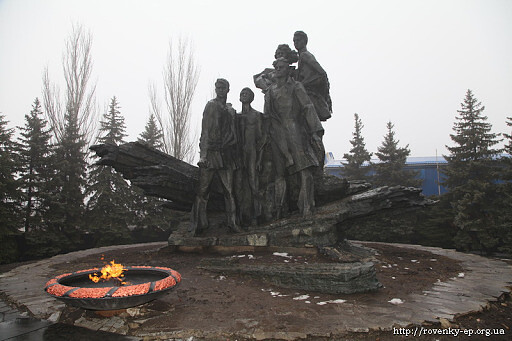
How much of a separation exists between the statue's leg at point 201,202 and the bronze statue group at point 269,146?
0.02 meters

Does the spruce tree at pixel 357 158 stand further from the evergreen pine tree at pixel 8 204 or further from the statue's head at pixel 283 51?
the evergreen pine tree at pixel 8 204

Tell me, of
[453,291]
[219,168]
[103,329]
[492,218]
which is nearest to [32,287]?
[103,329]

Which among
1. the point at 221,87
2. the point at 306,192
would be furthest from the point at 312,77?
the point at 306,192

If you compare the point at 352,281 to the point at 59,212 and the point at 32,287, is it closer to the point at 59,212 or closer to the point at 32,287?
the point at 32,287

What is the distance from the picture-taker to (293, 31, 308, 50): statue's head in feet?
23.9

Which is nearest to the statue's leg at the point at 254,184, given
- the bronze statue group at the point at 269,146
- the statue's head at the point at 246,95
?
the bronze statue group at the point at 269,146

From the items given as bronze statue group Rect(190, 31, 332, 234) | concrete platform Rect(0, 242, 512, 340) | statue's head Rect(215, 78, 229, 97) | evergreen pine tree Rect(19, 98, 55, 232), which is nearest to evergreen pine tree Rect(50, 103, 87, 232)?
evergreen pine tree Rect(19, 98, 55, 232)

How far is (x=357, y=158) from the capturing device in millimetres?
17328

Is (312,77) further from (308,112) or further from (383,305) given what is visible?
(383,305)

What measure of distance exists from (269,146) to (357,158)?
454 inches

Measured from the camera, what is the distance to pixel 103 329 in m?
3.17

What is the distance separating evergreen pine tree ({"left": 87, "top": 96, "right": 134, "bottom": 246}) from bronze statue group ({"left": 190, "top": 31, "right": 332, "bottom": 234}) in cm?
774

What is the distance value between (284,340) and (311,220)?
11.0 feet

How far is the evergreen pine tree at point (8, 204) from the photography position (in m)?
10.1
